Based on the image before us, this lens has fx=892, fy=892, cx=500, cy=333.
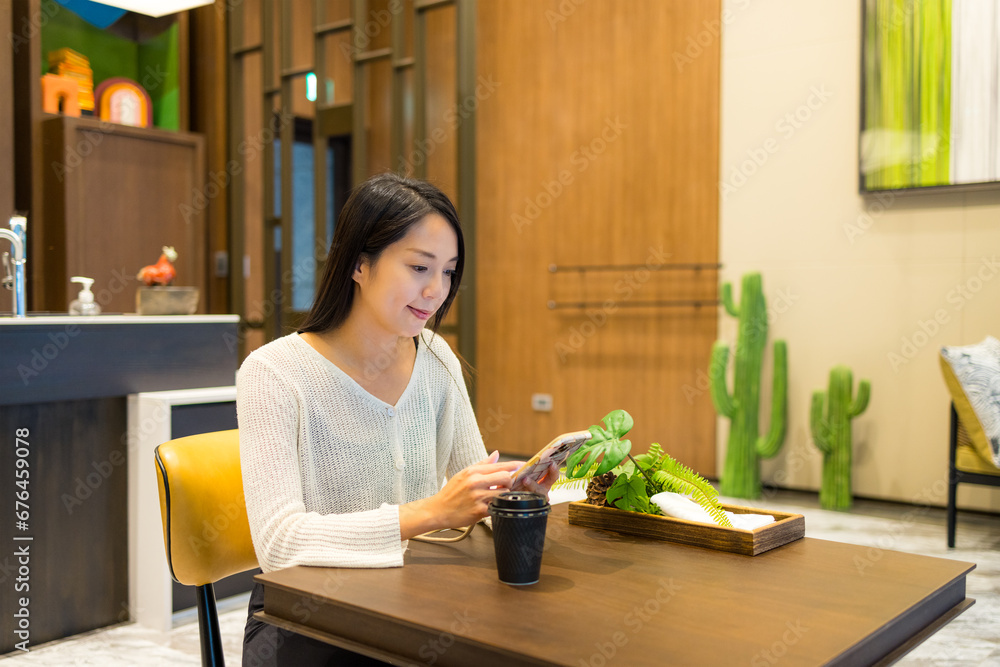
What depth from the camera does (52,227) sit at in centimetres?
545

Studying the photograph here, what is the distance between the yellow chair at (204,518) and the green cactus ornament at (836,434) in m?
3.49

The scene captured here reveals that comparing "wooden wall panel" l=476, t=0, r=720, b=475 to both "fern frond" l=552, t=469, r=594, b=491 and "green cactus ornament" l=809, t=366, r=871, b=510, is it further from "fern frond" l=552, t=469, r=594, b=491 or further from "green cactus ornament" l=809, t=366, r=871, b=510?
"fern frond" l=552, t=469, r=594, b=491

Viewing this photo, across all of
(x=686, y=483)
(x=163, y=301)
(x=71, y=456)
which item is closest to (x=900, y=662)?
(x=686, y=483)

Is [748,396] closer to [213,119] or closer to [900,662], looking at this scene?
[900,662]

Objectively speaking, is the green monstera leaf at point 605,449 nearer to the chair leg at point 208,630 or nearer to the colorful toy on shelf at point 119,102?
the chair leg at point 208,630

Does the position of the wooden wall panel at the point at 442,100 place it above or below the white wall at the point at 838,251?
above

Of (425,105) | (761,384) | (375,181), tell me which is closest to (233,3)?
(425,105)

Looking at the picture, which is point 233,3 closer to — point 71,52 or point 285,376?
point 71,52

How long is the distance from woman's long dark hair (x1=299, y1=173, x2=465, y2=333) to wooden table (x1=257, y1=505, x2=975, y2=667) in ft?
1.55

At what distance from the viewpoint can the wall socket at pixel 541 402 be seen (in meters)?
5.59

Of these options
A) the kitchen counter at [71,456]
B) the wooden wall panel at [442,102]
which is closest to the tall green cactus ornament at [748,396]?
the wooden wall panel at [442,102]

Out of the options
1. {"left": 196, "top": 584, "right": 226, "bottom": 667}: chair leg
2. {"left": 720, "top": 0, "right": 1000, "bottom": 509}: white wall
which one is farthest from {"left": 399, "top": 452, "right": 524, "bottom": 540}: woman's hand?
{"left": 720, "top": 0, "right": 1000, "bottom": 509}: white wall

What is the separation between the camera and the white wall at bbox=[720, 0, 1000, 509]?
4215mm

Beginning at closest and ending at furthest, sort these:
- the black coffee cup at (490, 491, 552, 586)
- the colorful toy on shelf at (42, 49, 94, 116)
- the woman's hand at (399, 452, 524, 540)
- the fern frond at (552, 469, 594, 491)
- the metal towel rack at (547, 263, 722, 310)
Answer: the black coffee cup at (490, 491, 552, 586), the woman's hand at (399, 452, 524, 540), the fern frond at (552, 469, 594, 491), the metal towel rack at (547, 263, 722, 310), the colorful toy on shelf at (42, 49, 94, 116)
